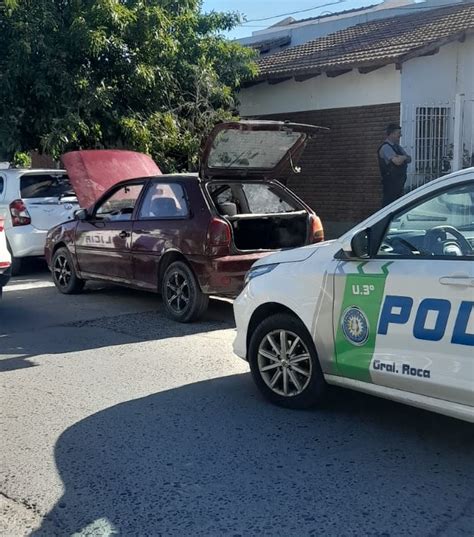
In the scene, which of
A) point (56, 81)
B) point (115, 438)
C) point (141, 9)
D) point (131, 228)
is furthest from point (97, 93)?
point (115, 438)

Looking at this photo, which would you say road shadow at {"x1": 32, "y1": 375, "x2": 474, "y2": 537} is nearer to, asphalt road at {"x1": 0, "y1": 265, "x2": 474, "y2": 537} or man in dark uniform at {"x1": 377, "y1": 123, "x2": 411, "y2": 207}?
asphalt road at {"x1": 0, "y1": 265, "x2": 474, "y2": 537}

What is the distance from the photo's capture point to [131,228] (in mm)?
8500

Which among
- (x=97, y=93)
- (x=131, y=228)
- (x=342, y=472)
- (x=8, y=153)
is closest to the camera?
(x=342, y=472)

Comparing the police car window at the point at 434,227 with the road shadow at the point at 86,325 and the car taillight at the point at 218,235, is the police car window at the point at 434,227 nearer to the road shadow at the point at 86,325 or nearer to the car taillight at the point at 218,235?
the car taillight at the point at 218,235

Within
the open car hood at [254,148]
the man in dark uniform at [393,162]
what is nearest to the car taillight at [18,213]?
the open car hood at [254,148]

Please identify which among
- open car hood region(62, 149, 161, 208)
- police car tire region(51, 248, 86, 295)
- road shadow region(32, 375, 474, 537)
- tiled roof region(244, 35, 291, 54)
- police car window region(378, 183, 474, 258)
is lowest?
road shadow region(32, 375, 474, 537)

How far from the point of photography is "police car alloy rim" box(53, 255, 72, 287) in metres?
9.80

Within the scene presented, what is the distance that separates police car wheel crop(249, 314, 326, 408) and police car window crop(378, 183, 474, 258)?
925mm

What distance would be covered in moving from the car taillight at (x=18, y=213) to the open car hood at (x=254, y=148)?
14.2ft

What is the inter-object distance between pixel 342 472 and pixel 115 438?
4.94 ft

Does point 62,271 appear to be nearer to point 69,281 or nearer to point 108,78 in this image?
point 69,281

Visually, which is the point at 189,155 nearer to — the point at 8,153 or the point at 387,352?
the point at 8,153

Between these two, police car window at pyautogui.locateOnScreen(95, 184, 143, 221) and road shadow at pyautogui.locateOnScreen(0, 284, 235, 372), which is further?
police car window at pyautogui.locateOnScreen(95, 184, 143, 221)

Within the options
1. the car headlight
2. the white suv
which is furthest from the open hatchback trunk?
the white suv
